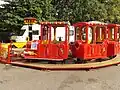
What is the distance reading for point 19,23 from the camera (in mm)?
33812

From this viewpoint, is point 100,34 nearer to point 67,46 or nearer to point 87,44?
point 87,44

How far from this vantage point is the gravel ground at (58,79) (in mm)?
11734

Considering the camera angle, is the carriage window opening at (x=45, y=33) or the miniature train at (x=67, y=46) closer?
the miniature train at (x=67, y=46)

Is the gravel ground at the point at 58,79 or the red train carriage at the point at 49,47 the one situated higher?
the red train carriage at the point at 49,47

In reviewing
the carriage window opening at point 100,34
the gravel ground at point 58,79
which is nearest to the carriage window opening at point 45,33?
the gravel ground at point 58,79

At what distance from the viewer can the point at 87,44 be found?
17719 mm

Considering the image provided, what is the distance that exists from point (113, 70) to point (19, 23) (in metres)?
19.3

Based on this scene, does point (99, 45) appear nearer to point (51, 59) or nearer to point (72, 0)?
point (51, 59)

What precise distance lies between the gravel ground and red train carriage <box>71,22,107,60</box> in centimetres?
169

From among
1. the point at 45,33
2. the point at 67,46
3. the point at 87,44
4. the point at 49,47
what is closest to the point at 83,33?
the point at 87,44

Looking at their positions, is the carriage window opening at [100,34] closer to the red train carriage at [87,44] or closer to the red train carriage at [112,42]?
the red train carriage at [87,44]

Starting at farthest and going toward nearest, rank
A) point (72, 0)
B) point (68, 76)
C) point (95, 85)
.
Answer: point (72, 0) → point (68, 76) → point (95, 85)

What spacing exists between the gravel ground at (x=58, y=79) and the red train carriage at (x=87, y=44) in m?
1.69

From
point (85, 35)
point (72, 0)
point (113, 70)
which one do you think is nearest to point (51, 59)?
point (85, 35)
